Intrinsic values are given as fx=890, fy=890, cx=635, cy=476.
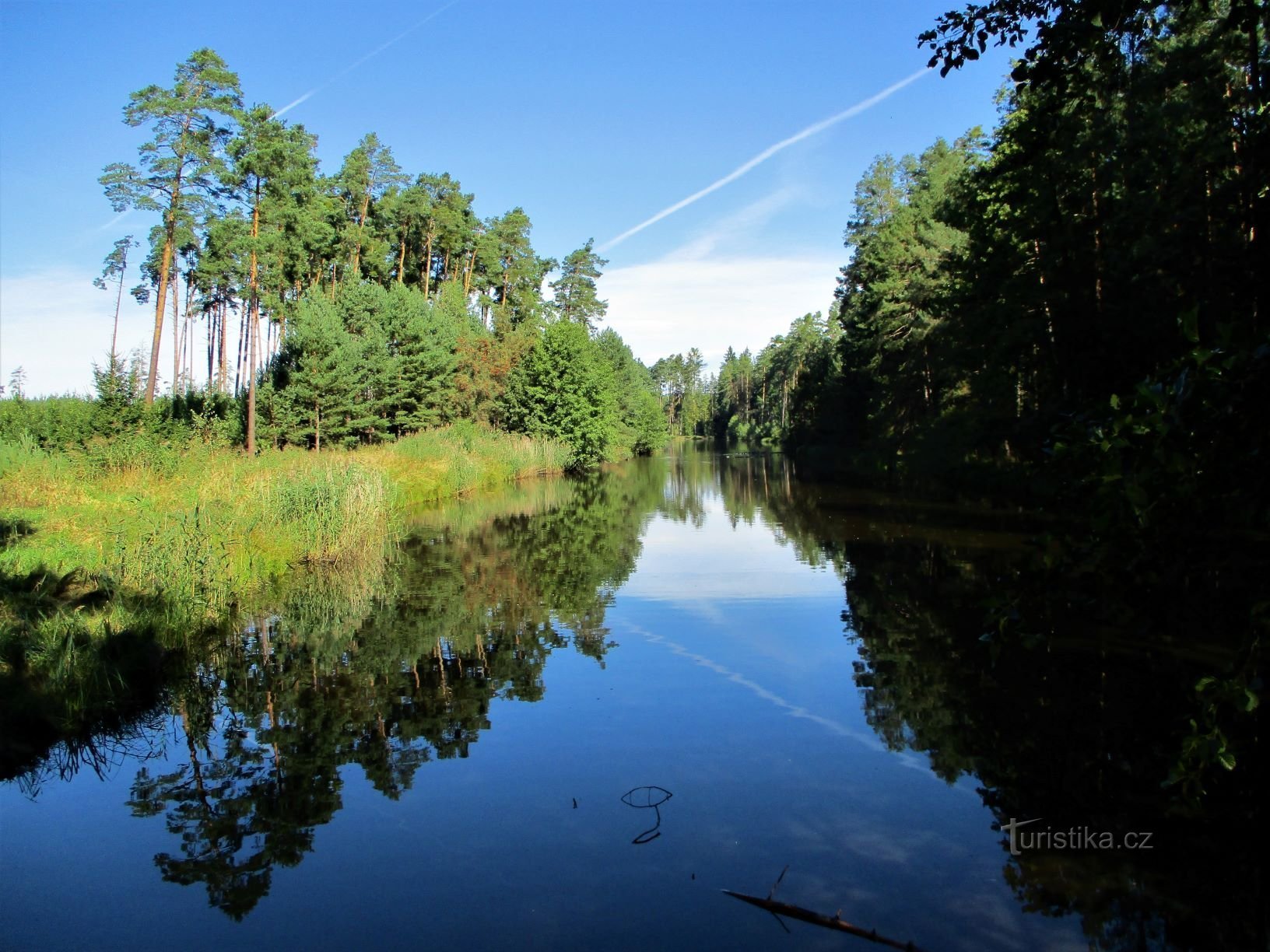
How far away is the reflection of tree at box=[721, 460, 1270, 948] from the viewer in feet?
13.9

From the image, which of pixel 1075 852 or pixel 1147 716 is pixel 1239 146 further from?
pixel 1075 852

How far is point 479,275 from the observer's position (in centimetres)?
5228

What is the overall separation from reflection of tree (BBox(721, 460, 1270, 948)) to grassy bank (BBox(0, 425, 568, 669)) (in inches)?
280

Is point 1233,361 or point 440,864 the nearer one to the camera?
point 1233,361

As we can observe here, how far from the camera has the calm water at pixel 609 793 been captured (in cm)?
449

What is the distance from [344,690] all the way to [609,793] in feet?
11.0

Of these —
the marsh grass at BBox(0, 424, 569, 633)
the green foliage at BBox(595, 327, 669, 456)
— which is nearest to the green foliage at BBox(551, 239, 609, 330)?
the green foliage at BBox(595, 327, 669, 456)

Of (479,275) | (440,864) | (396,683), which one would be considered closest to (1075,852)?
(440,864)

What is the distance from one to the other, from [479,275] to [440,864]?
4987 cm

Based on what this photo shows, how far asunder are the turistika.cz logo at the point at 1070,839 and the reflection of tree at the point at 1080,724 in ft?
0.26

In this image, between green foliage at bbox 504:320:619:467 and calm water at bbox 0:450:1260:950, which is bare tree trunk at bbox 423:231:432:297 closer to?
green foliage at bbox 504:320:619:467

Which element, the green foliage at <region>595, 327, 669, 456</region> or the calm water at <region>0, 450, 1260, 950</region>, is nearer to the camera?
the calm water at <region>0, 450, 1260, 950</region>

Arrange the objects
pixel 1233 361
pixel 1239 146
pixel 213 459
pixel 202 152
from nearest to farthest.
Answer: pixel 1233 361 → pixel 1239 146 → pixel 213 459 → pixel 202 152

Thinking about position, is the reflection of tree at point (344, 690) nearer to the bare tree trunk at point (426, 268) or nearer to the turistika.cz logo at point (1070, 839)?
the turistika.cz logo at point (1070, 839)
